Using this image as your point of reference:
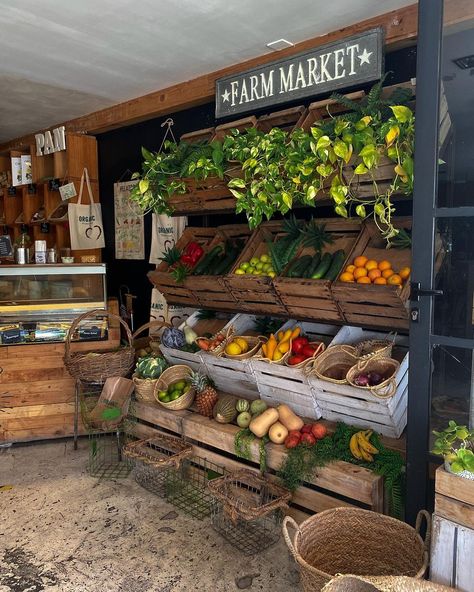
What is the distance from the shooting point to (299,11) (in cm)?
329

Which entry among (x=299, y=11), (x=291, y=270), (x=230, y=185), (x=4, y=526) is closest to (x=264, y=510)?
(x=291, y=270)

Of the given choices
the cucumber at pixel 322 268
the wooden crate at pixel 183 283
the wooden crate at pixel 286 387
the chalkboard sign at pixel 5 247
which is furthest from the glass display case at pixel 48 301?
the cucumber at pixel 322 268

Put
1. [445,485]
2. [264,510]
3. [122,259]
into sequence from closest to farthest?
1. [445,485]
2. [264,510]
3. [122,259]

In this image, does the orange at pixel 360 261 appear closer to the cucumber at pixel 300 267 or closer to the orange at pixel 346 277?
the orange at pixel 346 277

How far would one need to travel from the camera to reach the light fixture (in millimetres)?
3760

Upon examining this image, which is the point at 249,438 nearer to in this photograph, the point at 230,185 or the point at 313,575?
the point at 313,575

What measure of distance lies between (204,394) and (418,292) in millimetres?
1931

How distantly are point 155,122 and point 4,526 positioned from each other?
13.5 feet

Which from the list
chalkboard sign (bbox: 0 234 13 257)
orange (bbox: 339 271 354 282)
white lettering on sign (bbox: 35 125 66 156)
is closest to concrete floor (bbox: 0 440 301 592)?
orange (bbox: 339 271 354 282)

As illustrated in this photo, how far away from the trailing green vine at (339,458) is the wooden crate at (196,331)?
1.22 meters

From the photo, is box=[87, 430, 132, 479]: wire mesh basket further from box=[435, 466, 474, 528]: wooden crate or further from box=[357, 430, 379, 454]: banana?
box=[435, 466, 474, 528]: wooden crate

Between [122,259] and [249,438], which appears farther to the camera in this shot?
[122,259]

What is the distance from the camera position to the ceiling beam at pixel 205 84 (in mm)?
3232

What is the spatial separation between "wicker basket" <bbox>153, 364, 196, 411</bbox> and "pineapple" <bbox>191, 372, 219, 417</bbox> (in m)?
0.12
